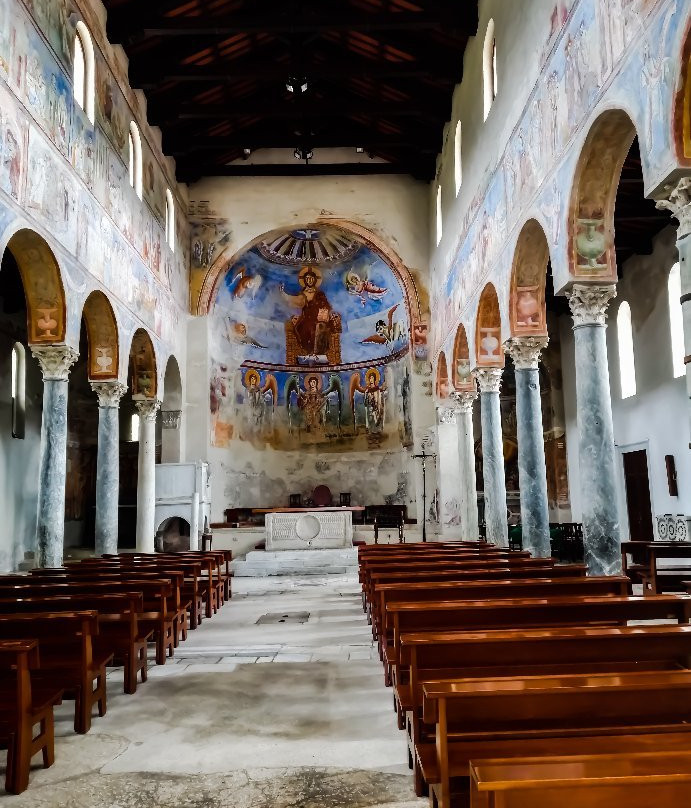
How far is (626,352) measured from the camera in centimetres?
1928

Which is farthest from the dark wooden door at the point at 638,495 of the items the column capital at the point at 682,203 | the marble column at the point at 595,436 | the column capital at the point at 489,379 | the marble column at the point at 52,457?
the marble column at the point at 52,457

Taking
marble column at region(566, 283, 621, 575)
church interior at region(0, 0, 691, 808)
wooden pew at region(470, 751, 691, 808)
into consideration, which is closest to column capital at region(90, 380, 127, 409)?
church interior at region(0, 0, 691, 808)

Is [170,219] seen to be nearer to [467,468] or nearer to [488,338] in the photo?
[488,338]

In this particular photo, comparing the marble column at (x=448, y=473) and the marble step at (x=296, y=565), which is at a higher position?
the marble column at (x=448, y=473)

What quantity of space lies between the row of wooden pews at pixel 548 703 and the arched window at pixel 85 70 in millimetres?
12498

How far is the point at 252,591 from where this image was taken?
48.4ft

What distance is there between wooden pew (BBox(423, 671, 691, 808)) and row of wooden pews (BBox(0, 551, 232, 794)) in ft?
8.54

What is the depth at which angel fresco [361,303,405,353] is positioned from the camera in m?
25.3

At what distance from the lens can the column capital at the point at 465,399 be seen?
18.8m

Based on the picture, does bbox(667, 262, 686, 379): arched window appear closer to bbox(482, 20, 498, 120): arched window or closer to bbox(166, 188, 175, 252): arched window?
bbox(482, 20, 498, 120): arched window

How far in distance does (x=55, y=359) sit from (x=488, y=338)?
9.08 m

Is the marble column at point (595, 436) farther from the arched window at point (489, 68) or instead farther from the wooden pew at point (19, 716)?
the wooden pew at point (19, 716)

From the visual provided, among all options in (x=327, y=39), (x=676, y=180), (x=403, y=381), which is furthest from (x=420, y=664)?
(x=403, y=381)

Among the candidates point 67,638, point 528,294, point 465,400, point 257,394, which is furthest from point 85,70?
point 257,394
